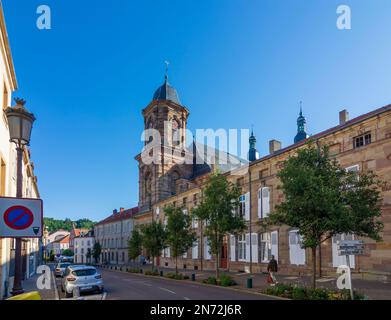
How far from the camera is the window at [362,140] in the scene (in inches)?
821

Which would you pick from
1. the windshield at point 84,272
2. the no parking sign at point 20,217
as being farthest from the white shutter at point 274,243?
the no parking sign at point 20,217

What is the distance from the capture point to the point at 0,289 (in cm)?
995

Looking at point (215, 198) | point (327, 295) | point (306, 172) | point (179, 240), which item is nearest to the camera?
point (327, 295)

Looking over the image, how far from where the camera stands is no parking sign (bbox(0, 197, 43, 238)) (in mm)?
4945

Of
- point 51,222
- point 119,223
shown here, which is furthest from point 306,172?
point 51,222

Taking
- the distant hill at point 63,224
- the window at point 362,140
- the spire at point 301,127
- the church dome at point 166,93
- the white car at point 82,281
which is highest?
the church dome at point 166,93

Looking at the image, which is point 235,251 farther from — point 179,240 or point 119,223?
point 119,223

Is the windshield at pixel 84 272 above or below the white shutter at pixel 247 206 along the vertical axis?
below

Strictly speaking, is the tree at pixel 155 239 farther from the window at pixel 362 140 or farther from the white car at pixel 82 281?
the window at pixel 362 140

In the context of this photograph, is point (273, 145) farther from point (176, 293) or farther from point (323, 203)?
point (323, 203)

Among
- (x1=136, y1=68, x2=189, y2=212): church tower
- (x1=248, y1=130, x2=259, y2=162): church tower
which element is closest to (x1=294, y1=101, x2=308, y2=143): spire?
(x1=248, y1=130, x2=259, y2=162): church tower

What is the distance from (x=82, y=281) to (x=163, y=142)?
42759 millimetres

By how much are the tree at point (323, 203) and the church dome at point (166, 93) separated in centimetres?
4867
